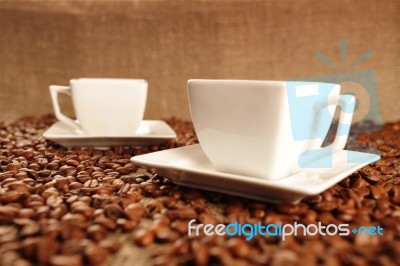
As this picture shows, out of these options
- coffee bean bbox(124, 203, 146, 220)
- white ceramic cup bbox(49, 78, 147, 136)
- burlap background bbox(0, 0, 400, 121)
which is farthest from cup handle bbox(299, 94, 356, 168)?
burlap background bbox(0, 0, 400, 121)

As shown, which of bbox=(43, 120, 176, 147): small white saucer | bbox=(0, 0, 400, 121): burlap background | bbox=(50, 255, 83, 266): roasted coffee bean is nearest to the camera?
bbox=(50, 255, 83, 266): roasted coffee bean

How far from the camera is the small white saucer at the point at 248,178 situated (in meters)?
0.45

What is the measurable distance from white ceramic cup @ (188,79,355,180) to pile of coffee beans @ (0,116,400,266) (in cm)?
6

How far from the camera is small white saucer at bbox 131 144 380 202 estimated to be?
451mm

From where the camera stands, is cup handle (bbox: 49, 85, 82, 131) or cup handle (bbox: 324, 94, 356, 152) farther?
cup handle (bbox: 49, 85, 82, 131)

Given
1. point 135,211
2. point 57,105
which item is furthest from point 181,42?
point 135,211

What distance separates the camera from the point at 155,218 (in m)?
0.47

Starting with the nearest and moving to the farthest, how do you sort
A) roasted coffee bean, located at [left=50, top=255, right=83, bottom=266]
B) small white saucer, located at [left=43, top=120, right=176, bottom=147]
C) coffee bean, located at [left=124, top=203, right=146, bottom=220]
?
roasted coffee bean, located at [left=50, top=255, right=83, bottom=266], coffee bean, located at [left=124, top=203, right=146, bottom=220], small white saucer, located at [left=43, top=120, right=176, bottom=147]

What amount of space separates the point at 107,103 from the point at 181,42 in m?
0.68

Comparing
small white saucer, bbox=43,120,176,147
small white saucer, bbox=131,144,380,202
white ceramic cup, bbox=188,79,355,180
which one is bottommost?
small white saucer, bbox=43,120,176,147

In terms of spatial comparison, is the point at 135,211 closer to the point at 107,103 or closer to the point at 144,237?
the point at 144,237

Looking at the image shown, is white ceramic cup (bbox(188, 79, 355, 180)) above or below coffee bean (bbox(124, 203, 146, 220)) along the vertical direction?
above

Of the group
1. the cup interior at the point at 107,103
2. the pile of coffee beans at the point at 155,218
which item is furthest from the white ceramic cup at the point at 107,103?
the pile of coffee beans at the point at 155,218

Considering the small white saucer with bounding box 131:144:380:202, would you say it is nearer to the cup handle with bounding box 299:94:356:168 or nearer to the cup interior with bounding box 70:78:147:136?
the cup handle with bounding box 299:94:356:168
